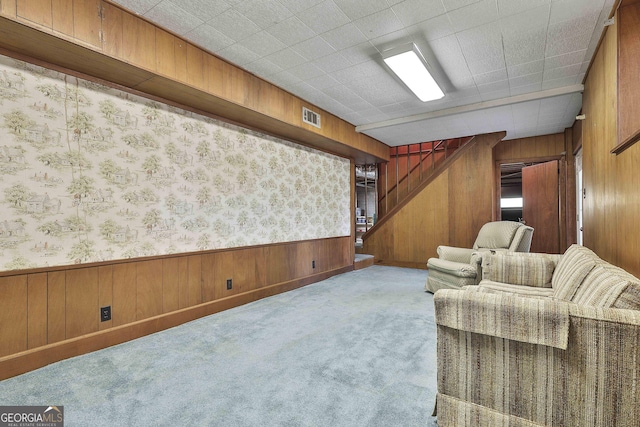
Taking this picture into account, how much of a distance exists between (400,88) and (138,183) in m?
3.14

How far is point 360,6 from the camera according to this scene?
2328 millimetres

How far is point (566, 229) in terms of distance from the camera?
5.73 metres

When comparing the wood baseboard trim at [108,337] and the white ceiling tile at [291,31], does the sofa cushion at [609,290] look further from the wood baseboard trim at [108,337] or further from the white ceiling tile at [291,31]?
the wood baseboard trim at [108,337]

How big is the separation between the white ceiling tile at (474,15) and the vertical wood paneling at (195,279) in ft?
10.9

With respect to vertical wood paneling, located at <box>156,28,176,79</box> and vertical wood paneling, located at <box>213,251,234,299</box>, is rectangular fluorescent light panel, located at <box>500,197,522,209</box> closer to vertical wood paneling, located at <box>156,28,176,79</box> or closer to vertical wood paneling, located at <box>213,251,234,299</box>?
vertical wood paneling, located at <box>213,251,234,299</box>

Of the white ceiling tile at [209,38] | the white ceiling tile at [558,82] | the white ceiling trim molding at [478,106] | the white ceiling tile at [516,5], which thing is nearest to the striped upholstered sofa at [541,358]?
the white ceiling tile at [516,5]

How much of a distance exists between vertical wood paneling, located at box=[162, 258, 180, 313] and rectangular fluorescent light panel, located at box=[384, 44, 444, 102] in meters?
2.96

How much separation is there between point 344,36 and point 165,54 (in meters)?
1.56

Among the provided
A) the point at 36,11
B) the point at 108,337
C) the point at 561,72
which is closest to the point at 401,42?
the point at 561,72

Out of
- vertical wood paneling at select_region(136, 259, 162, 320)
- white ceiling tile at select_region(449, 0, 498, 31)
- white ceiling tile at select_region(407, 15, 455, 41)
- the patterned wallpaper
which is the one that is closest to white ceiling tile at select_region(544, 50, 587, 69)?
white ceiling tile at select_region(449, 0, 498, 31)

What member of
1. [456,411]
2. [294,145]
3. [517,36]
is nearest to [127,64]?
[294,145]

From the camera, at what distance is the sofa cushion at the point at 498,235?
4.36 metres

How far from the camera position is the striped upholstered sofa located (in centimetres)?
121

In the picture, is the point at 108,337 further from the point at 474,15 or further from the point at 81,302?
the point at 474,15
